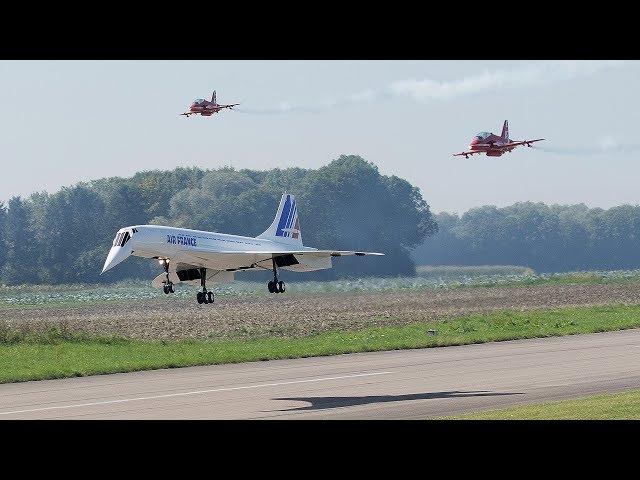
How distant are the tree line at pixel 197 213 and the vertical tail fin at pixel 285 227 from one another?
4836cm

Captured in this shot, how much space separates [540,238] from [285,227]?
68.9 m

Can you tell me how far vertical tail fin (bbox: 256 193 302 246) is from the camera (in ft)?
172

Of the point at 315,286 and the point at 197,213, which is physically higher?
the point at 197,213

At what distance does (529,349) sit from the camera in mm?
42250

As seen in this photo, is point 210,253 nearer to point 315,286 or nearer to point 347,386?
point 347,386

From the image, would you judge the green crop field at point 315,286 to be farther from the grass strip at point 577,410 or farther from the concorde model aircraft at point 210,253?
the grass strip at point 577,410

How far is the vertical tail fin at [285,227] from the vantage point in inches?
2069

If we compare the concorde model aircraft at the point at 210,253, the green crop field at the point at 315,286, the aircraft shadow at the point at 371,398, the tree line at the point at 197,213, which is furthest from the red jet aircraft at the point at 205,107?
the tree line at the point at 197,213

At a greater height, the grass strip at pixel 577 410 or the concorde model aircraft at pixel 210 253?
the concorde model aircraft at pixel 210 253

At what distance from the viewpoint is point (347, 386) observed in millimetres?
30859

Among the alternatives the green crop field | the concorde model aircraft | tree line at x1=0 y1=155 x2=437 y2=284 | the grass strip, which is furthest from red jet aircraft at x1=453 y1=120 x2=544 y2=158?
tree line at x1=0 y1=155 x2=437 y2=284

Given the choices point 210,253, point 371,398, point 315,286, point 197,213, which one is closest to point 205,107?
point 210,253
